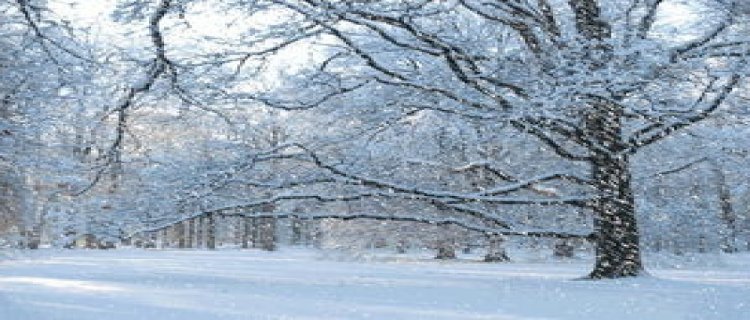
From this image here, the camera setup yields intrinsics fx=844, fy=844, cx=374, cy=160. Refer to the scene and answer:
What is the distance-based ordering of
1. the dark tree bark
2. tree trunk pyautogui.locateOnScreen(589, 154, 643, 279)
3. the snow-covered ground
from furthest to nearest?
tree trunk pyautogui.locateOnScreen(589, 154, 643, 279)
the dark tree bark
the snow-covered ground

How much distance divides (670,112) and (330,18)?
13.9 ft

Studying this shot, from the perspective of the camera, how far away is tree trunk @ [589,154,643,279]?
12.2 m

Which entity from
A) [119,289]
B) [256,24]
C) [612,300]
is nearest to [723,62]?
[612,300]

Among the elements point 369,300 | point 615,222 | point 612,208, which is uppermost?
point 612,208

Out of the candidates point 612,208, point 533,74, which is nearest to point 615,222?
point 612,208

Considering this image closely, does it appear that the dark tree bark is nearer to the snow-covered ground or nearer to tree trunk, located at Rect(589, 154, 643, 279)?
tree trunk, located at Rect(589, 154, 643, 279)

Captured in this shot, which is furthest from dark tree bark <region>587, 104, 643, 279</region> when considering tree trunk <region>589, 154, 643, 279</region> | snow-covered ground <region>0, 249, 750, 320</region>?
snow-covered ground <region>0, 249, 750, 320</region>

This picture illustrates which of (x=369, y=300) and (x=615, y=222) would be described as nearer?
(x=369, y=300)

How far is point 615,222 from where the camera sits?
12.3 meters

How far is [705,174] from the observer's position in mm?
14820

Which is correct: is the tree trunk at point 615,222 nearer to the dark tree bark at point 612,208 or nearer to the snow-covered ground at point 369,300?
the dark tree bark at point 612,208

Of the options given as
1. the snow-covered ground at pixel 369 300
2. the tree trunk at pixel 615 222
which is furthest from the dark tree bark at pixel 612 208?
the snow-covered ground at pixel 369 300

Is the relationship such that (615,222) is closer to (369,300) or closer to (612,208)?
(612,208)

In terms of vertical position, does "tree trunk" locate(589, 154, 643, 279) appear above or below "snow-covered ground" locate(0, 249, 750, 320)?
above
